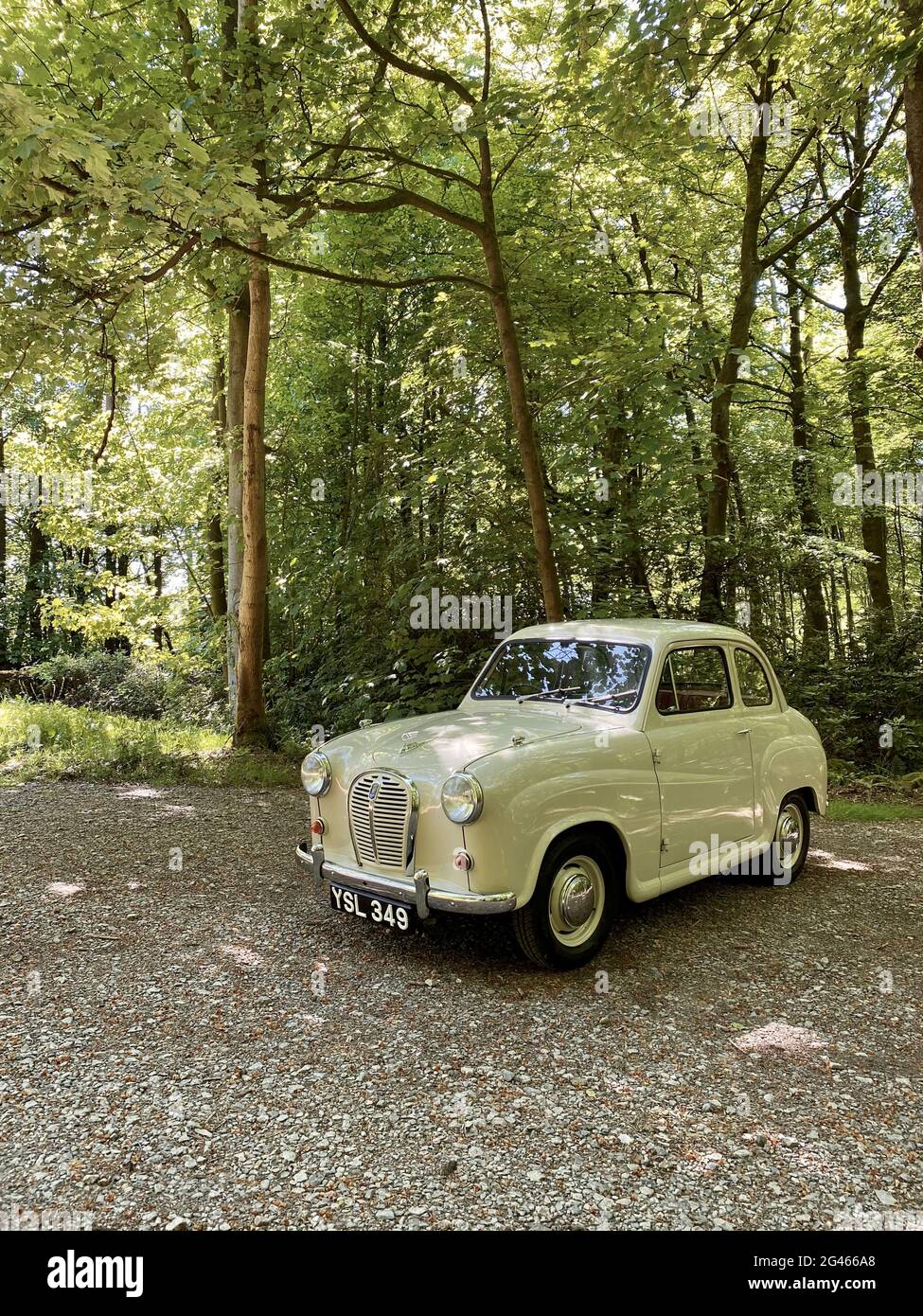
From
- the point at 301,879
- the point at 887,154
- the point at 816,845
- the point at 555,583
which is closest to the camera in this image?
the point at 301,879

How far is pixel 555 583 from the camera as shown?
29.4 ft

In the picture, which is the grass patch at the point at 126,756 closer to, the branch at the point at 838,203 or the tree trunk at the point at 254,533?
the tree trunk at the point at 254,533

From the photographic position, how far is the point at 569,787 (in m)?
3.99

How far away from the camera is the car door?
461 centimetres

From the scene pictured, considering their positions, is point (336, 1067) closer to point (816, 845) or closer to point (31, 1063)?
point (31, 1063)

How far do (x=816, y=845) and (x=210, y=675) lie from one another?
11.4 meters

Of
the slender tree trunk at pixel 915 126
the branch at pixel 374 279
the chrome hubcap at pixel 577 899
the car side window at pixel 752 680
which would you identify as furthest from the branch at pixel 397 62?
the chrome hubcap at pixel 577 899

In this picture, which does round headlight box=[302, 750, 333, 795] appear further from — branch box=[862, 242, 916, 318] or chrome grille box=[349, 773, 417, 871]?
branch box=[862, 242, 916, 318]

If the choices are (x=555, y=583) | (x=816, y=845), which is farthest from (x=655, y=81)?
(x=816, y=845)

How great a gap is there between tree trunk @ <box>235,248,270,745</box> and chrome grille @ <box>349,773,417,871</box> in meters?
6.45

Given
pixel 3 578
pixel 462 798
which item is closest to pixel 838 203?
pixel 462 798

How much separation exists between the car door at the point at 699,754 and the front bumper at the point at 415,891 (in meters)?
1.31

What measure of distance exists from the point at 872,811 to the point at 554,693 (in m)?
5.27
